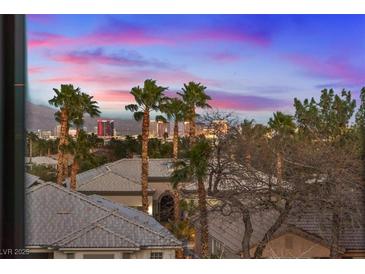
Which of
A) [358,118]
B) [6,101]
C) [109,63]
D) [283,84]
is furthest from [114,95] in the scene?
[358,118]

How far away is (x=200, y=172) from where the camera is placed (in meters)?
2.90

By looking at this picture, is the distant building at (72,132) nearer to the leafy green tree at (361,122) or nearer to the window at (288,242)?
the window at (288,242)

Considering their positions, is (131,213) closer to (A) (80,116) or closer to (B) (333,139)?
(A) (80,116)

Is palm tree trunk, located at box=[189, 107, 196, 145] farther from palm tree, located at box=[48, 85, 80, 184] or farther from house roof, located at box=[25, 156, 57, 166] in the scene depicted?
house roof, located at box=[25, 156, 57, 166]

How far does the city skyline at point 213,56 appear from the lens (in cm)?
284

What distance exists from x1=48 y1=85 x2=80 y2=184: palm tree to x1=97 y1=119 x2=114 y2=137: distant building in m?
0.15

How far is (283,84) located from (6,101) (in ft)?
4.31

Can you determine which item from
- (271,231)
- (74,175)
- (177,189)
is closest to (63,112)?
(74,175)

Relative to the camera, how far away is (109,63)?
2.86 meters

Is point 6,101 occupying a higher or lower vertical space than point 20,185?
higher

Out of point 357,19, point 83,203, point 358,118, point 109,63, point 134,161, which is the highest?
point 357,19

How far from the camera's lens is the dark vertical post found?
2771 millimetres

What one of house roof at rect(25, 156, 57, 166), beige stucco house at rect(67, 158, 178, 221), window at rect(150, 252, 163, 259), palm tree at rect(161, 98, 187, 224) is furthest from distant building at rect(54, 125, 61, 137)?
window at rect(150, 252, 163, 259)
